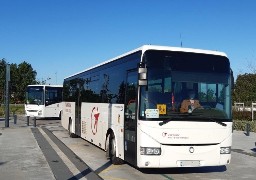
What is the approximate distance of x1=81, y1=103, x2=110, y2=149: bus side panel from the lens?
40.5ft

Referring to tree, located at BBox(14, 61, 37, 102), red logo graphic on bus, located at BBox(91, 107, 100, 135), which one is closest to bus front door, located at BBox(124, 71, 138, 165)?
red logo graphic on bus, located at BBox(91, 107, 100, 135)

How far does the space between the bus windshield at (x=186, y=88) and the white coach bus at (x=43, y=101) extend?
26.5 meters

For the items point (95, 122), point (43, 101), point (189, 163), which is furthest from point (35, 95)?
point (189, 163)

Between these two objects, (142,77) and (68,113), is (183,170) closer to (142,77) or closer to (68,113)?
(142,77)

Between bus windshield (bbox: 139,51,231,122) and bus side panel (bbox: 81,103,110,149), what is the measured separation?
3.25m

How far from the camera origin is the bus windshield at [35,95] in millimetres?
34656

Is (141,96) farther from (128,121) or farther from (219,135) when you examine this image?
(219,135)

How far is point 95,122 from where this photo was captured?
13.7 m

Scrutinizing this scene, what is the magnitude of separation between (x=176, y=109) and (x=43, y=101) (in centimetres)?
2703

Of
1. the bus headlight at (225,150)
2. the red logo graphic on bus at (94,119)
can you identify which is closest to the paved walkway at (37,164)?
the red logo graphic on bus at (94,119)

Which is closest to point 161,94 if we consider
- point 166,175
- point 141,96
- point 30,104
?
point 141,96

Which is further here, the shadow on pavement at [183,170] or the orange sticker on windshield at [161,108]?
the shadow on pavement at [183,170]

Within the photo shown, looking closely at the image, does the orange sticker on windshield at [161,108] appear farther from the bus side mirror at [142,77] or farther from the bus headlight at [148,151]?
the bus headlight at [148,151]

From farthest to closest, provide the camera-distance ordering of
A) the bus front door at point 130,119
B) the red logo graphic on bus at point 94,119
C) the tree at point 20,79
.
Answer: the tree at point 20,79
the red logo graphic on bus at point 94,119
the bus front door at point 130,119
